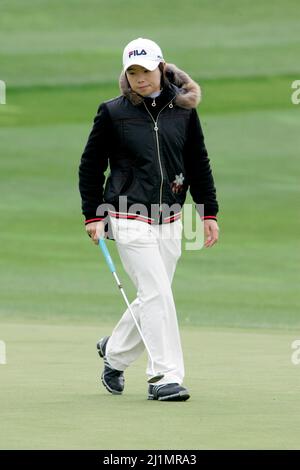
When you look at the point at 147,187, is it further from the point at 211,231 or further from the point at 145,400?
the point at 145,400

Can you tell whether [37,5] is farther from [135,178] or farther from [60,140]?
[135,178]

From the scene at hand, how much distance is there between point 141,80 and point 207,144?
59.1 ft

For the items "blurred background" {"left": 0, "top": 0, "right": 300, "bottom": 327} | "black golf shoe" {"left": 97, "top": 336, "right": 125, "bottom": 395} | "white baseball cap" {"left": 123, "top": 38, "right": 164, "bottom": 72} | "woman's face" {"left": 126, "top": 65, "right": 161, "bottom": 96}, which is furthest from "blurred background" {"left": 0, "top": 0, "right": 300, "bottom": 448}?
"white baseball cap" {"left": 123, "top": 38, "right": 164, "bottom": 72}

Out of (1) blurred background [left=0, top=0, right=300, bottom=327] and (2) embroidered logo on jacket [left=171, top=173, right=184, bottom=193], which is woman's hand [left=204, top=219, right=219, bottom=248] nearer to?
(2) embroidered logo on jacket [left=171, top=173, right=184, bottom=193]

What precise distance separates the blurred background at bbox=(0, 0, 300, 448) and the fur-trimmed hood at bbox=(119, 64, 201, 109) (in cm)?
346

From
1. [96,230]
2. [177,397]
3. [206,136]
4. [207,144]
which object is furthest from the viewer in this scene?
[206,136]

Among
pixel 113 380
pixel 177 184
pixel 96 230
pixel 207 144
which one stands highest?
pixel 207 144

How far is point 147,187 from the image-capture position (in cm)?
774

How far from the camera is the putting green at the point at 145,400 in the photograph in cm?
618

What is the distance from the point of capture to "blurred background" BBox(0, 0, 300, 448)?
1497cm

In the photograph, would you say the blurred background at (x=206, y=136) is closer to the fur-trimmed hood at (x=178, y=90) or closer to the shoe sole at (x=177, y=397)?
the fur-trimmed hood at (x=178, y=90)

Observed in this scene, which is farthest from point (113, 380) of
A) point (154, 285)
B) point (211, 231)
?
point (211, 231)

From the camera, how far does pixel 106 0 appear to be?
116 feet

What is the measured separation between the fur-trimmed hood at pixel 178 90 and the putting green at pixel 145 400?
1.60 m
